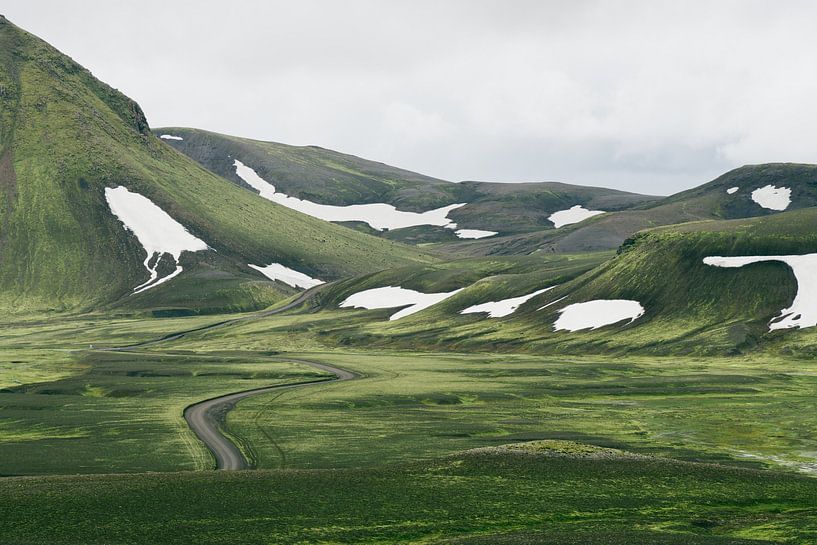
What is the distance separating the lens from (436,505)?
60938mm

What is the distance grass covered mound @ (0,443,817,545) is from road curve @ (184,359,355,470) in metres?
8.29

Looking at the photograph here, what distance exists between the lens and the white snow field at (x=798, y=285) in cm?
16650

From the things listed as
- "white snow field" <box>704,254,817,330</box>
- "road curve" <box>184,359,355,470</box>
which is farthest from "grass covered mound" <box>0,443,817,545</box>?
"white snow field" <box>704,254,817,330</box>

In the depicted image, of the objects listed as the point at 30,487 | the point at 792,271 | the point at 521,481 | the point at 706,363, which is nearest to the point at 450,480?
the point at 521,481

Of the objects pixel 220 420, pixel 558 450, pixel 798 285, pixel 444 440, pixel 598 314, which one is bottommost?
pixel 220 420

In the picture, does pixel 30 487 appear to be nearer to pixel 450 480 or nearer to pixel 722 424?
pixel 450 480


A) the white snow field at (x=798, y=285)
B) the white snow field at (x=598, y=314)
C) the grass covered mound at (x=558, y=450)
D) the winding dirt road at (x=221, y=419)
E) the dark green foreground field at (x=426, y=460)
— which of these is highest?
the white snow field at (x=798, y=285)

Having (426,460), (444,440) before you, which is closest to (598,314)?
(444,440)

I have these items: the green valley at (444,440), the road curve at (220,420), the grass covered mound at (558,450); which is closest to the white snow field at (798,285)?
the green valley at (444,440)

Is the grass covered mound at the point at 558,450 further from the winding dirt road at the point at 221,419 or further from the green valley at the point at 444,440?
the winding dirt road at the point at 221,419

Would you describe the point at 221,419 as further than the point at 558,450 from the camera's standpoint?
Yes

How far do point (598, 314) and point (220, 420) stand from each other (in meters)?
111

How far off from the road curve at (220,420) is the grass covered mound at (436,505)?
8285mm

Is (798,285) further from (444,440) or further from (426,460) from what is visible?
(426,460)
